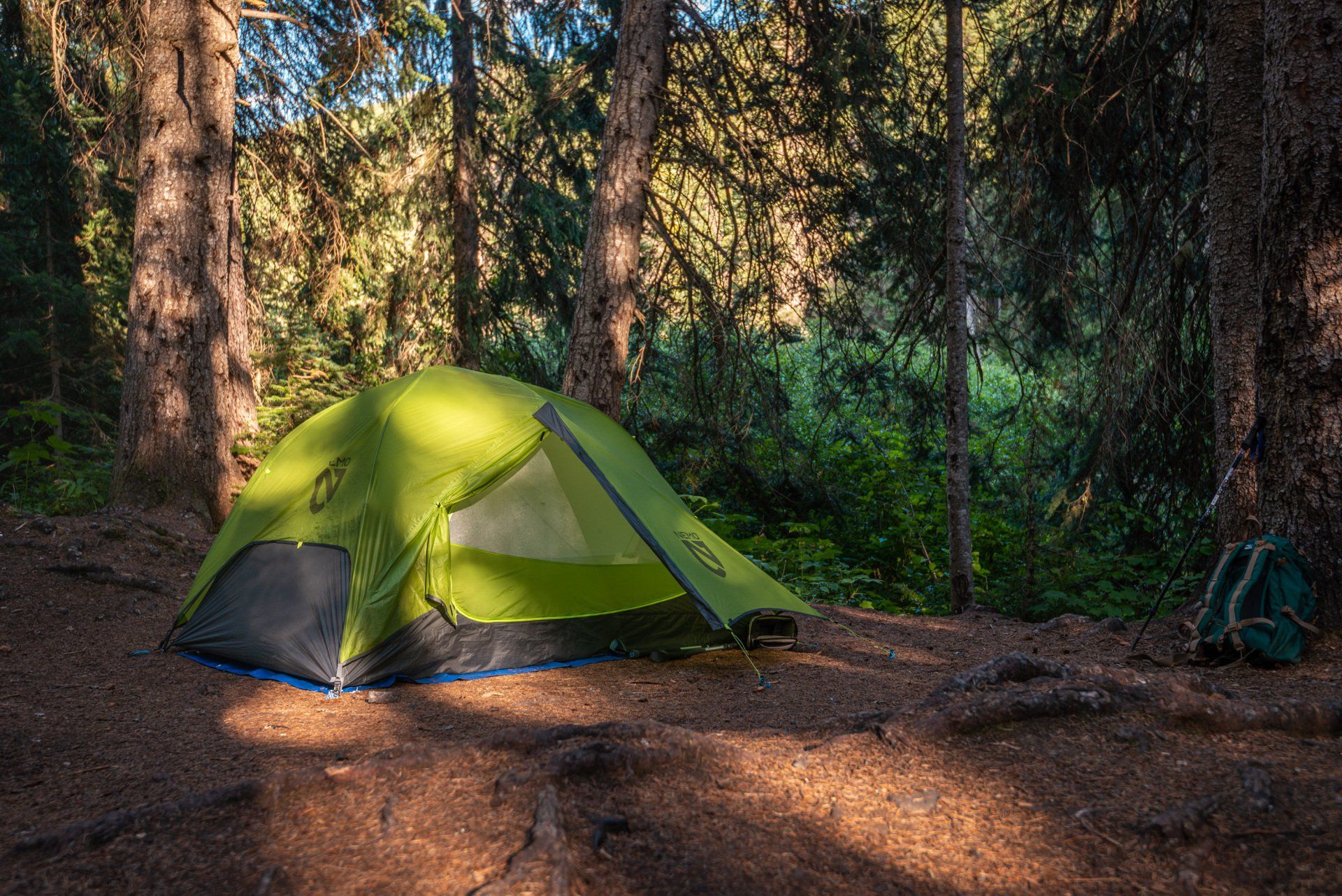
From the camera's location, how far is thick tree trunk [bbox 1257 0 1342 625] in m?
3.68

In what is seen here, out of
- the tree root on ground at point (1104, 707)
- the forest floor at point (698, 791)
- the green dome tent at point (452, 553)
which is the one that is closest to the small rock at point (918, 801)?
the forest floor at point (698, 791)

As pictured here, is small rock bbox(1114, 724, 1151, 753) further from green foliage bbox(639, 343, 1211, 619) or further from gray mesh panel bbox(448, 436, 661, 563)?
green foliage bbox(639, 343, 1211, 619)

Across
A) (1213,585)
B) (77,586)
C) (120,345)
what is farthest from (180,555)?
(120,345)

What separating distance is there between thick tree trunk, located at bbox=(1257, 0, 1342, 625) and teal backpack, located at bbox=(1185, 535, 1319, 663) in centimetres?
12

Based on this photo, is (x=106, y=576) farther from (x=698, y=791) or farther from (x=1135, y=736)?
(x=1135, y=736)

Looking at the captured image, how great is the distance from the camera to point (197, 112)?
7.32 metres

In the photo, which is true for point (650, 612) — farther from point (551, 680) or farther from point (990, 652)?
point (990, 652)

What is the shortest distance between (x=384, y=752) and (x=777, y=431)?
6.00 metres

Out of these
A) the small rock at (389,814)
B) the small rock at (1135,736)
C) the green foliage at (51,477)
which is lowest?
the small rock at (389,814)

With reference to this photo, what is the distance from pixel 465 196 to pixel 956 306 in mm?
6377

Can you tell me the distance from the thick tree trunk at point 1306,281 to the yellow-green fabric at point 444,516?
246 centimetres

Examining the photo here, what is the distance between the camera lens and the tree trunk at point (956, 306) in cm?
738

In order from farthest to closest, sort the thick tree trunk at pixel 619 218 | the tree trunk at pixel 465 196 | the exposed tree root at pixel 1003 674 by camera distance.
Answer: the tree trunk at pixel 465 196
the thick tree trunk at pixel 619 218
the exposed tree root at pixel 1003 674

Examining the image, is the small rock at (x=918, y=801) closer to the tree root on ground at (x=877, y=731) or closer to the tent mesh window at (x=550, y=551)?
the tree root on ground at (x=877, y=731)
